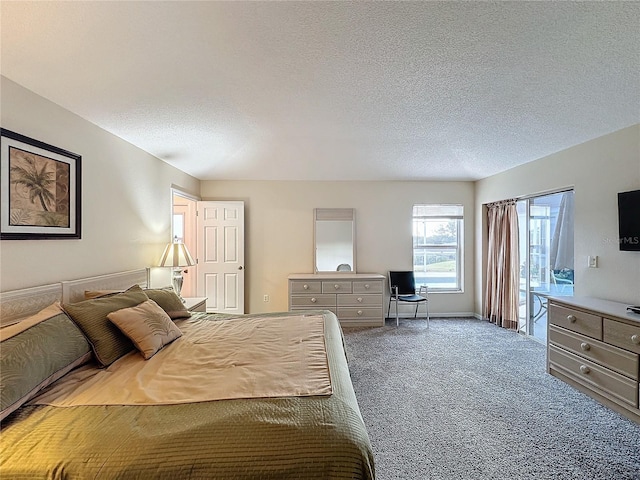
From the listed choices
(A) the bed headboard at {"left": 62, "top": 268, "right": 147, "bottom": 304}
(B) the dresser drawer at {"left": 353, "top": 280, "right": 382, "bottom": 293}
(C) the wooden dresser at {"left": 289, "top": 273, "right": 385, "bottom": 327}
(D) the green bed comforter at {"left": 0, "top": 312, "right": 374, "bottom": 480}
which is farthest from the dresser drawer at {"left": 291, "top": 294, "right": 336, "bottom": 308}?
(D) the green bed comforter at {"left": 0, "top": 312, "right": 374, "bottom": 480}

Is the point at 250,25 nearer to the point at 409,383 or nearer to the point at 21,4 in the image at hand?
the point at 21,4

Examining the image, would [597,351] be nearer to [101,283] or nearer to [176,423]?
[176,423]

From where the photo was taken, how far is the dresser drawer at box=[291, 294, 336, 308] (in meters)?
4.73

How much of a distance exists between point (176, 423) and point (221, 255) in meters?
3.92

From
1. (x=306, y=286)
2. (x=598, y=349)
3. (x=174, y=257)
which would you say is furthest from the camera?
(x=306, y=286)

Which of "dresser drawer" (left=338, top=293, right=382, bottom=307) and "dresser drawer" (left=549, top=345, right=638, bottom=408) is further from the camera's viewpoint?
"dresser drawer" (left=338, top=293, right=382, bottom=307)

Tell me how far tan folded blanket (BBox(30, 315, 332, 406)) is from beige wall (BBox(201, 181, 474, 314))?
2.84 meters

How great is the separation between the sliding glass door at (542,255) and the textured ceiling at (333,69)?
2.60 ft

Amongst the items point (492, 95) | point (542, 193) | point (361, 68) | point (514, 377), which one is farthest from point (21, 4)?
point (542, 193)

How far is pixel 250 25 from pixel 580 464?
3.26 meters

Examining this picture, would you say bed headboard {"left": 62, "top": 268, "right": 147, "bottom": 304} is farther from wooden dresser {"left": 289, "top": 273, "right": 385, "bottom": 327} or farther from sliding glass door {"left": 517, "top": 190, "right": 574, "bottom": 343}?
sliding glass door {"left": 517, "top": 190, "right": 574, "bottom": 343}

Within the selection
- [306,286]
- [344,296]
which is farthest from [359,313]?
[306,286]

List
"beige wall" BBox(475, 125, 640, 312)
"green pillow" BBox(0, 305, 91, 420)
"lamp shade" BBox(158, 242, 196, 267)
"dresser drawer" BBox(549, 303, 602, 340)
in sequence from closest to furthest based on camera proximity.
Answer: "green pillow" BBox(0, 305, 91, 420), "dresser drawer" BBox(549, 303, 602, 340), "beige wall" BBox(475, 125, 640, 312), "lamp shade" BBox(158, 242, 196, 267)

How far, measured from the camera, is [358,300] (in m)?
4.78
